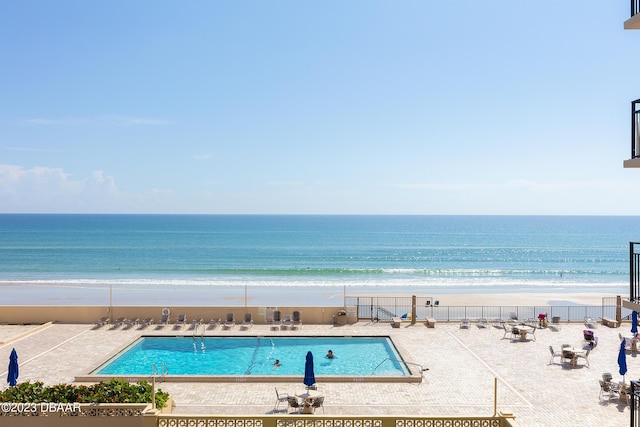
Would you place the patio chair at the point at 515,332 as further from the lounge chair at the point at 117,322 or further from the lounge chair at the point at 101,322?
the lounge chair at the point at 101,322

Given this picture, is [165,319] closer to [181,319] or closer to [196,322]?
[181,319]

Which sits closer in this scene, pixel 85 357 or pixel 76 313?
pixel 85 357

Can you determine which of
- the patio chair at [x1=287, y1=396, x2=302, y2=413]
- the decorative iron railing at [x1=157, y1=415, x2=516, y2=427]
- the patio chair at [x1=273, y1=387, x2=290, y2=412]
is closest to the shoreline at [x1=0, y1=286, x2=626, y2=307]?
the patio chair at [x1=273, y1=387, x2=290, y2=412]

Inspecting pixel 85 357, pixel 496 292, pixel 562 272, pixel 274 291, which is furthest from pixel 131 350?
pixel 562 272

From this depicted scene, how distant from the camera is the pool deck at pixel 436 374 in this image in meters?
14.8

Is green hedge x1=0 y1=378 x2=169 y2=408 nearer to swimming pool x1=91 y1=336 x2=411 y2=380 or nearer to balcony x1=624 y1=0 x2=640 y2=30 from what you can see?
swimming pool x1=91 y1=336 x2=411 y2=380

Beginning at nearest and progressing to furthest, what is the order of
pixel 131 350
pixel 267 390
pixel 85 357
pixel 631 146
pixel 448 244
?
pixel 631 146 < pixel 267 390 < pixel 85 357 < pixel 131 350 < pixel 448 244

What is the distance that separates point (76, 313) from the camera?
25.9m

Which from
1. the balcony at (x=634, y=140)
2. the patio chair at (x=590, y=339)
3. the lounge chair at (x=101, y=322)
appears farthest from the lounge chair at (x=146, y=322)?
the balcony at (x=634, y=140)

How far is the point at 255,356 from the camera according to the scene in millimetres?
21359

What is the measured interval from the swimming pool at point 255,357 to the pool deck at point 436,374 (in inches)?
21.4

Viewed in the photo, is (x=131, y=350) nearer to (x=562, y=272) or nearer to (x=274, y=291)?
(x=274, y=291)

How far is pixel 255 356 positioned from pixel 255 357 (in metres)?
0.14

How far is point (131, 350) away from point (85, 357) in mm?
1892
